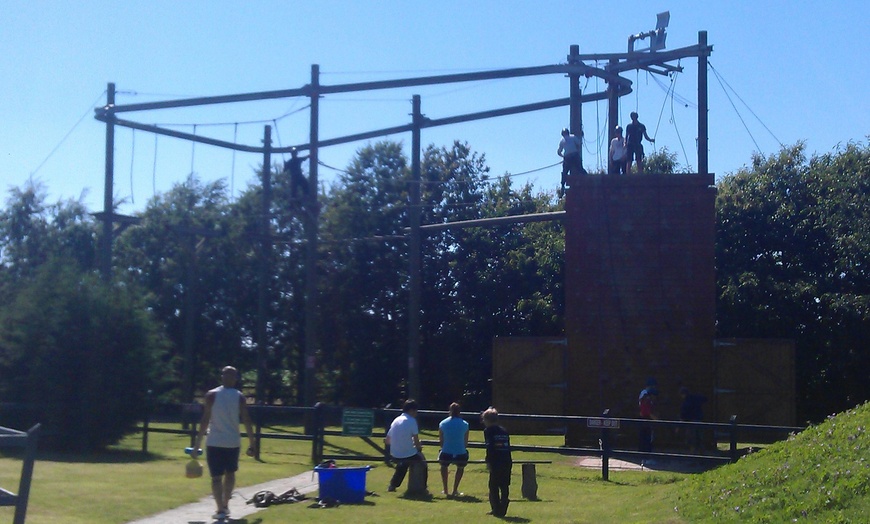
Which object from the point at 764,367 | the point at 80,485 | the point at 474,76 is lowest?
the point at 80,485

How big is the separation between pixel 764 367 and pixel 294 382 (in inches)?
1019

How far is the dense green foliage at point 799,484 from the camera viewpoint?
364 inches

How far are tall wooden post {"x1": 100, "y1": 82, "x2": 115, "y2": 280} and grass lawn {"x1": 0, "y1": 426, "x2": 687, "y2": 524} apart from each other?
637 cm

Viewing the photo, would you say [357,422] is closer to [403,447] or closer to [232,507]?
[403,447]

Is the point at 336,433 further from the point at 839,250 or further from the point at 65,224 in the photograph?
the point at 65,224

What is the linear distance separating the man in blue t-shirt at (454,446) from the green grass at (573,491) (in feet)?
1.16

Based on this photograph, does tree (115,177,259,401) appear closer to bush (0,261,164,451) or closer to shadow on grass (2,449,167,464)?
bush (0,261,164,451)

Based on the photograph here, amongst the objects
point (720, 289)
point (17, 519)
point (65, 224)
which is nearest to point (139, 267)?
point (65, 224)

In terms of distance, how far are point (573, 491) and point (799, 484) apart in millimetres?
6172

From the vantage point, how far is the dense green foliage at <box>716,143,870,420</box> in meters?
32.7

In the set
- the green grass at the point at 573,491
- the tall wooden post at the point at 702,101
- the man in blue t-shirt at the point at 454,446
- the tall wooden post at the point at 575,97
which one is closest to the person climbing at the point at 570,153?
the tall wooden post at the point at 575,97

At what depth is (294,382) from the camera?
147 feet

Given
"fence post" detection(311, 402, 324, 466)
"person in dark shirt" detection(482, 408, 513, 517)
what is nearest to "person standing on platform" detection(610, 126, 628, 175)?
"fence post" detection(311, 402, 324, 466)

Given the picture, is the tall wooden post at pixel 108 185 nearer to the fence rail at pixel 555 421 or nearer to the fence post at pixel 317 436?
the fence rail at pixel 555 421
